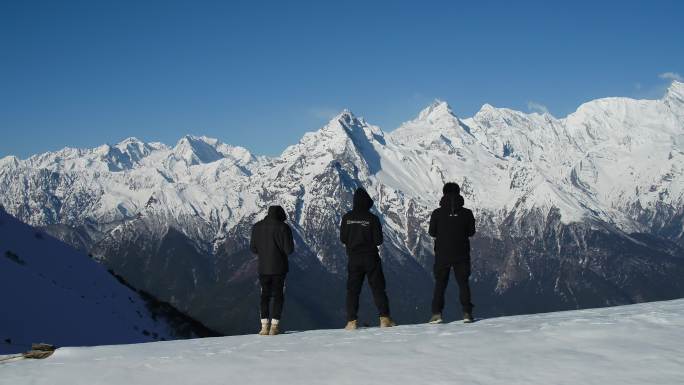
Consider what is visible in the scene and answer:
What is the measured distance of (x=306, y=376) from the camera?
13336mm

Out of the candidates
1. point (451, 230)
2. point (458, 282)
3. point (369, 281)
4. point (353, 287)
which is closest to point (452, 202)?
point (451, 230)

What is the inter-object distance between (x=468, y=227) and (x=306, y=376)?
10467mm

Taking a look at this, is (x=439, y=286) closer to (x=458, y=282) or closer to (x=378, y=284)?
(x=458, y=282)

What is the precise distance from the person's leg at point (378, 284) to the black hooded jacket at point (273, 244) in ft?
8.51

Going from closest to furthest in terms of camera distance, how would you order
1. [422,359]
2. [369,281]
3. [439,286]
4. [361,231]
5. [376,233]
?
[422,359], [369,281], [361,231], [376,233], [439,286]

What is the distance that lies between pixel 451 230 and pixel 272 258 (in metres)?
5.76

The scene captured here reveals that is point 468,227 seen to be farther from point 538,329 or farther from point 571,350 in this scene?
point 571,350

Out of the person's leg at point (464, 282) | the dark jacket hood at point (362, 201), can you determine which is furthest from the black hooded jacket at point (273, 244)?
the person's leg at point (464, 282)

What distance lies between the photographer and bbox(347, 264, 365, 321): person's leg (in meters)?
21.5

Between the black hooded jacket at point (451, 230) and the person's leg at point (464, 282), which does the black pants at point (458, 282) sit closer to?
the person's leg at point (464, 282)

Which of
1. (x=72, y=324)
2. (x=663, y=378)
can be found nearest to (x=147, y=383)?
(x=663, y=378)

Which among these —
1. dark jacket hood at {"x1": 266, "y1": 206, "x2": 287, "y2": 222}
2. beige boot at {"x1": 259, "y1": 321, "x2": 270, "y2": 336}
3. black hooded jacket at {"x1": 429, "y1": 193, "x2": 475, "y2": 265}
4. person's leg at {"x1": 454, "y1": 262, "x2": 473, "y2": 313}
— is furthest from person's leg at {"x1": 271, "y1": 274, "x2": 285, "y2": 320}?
person's leg at {"x1": 454, "y1": 262, "x2": 473, "y2": 313}

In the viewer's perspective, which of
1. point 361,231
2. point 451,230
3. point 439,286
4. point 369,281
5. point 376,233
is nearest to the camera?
point 369,281

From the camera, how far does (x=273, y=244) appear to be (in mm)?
21625
